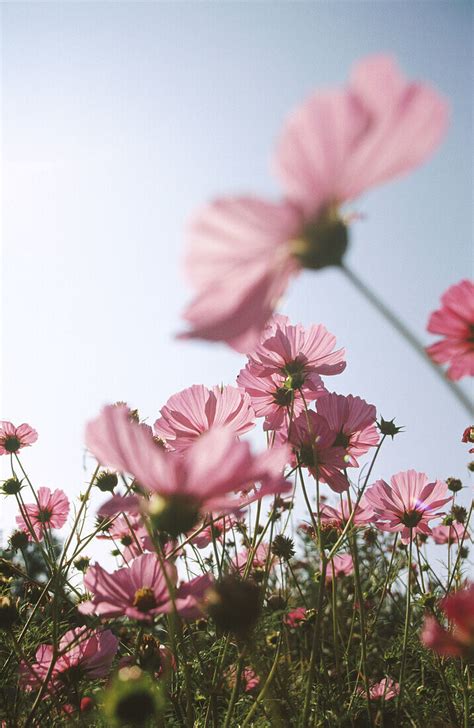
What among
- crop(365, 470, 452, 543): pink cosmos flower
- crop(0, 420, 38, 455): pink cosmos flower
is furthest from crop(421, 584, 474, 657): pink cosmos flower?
crop(0, 420, 38, 455): pink cosmos flower

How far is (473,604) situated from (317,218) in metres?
0.25

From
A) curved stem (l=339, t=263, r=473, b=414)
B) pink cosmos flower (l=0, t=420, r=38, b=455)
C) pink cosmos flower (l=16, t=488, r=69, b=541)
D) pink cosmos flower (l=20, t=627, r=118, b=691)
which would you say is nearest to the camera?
curved stem (l=339, t=263, r=473, b=414)

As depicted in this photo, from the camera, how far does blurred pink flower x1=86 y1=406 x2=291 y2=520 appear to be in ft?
1.14

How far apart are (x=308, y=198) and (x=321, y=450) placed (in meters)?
0.53

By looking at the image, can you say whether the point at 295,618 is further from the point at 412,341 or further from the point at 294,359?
the point at 412,341

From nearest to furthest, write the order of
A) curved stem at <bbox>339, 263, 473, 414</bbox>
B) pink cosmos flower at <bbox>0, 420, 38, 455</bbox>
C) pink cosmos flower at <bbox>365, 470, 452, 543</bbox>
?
curved stem at <bbox>339, 263, 473, 414</bbox>, pink cosmos flower at <bbox>365, 470, 452, 543</bbox>, pink cosmos flower at <bbox>0, 420, 38, 455</bbox>

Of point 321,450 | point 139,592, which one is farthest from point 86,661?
point 321,450

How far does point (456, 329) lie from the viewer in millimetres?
429

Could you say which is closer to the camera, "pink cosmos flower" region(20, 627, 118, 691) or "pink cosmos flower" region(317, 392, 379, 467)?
"pink cosmos flower" region(20, 627, 118, 691)

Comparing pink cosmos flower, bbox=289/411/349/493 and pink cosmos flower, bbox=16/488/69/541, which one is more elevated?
pink cosmos flower, bbox=16/488/69/541

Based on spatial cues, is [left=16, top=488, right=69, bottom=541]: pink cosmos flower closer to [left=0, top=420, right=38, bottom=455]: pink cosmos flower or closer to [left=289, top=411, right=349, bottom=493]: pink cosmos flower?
[left=0, top=420, right=38, bottom=455]: pink cosmos flower

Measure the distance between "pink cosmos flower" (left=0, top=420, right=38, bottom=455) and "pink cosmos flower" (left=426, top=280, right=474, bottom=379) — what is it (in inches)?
45.9

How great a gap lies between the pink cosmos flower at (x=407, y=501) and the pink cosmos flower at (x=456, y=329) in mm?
556

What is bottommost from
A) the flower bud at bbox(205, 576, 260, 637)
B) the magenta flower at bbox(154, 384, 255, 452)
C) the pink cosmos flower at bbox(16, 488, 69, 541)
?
the flower bud at bbox(205, 576, 260, 637)
